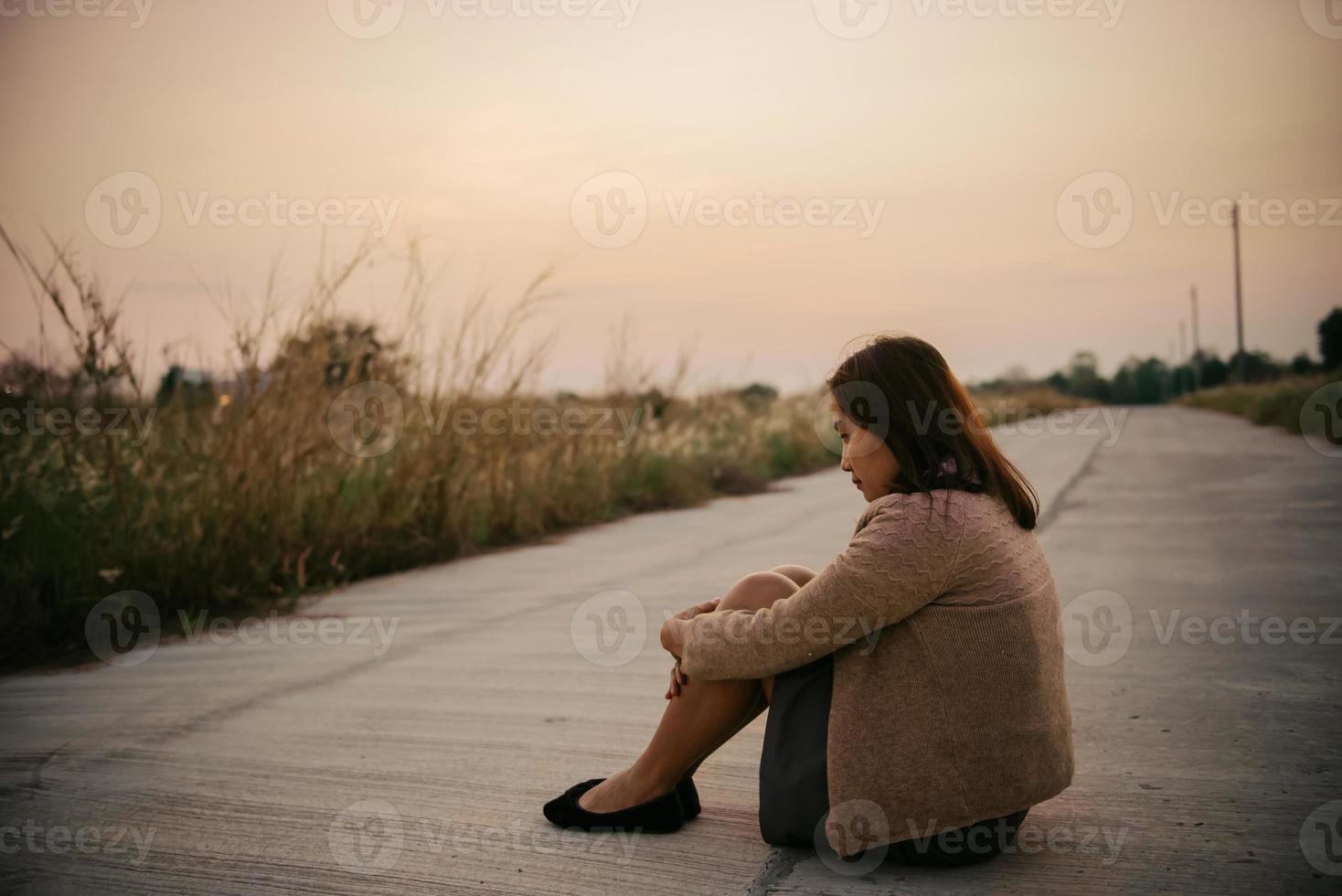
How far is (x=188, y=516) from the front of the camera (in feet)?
16.1

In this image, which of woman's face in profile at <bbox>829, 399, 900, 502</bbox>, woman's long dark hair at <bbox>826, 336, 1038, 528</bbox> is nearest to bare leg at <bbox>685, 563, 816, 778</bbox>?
woman's face in profile at <bbox>829, 399, 900, 502</bbox>

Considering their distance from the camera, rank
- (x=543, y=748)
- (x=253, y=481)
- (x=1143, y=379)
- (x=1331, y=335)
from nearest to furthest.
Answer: (x=543, y=748) < (x=253, y=481) < (x=1331, y=335) < (x=1143, y=379)

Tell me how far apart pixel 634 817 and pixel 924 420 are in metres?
1.13

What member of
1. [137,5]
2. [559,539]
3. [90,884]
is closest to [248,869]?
[90,884]

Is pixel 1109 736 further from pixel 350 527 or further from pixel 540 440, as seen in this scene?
pixel 540 440

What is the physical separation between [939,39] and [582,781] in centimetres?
668

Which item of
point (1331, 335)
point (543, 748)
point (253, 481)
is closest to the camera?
point (543, 748)

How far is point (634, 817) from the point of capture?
7.34 feet

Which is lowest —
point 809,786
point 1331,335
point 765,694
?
point 809,786

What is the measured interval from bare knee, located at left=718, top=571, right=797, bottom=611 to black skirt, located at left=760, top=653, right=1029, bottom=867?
171mm

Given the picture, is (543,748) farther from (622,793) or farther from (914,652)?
(914,652)

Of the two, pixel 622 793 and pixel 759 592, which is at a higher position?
pixel 759 592

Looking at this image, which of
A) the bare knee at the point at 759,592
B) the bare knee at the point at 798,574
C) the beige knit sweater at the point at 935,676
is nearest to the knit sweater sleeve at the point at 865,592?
the beige knit sweater at the point at 935,676

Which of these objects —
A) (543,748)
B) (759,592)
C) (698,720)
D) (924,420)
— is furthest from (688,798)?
(924,420)
